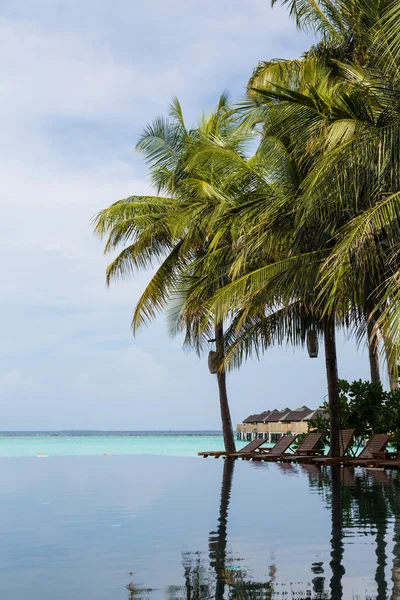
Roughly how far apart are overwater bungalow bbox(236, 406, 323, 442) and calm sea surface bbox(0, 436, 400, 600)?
17.9 m

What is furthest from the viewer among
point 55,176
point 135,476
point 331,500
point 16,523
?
point 55,176

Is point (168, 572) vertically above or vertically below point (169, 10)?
below

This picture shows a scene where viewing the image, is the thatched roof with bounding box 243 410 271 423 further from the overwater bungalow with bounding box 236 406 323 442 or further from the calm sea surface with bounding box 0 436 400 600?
the calm sea surface with bounding box 0 436 400 600

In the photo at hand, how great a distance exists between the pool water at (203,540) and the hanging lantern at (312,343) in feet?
8.78

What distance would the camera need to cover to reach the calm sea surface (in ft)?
15.4

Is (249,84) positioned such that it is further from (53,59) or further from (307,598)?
(307,598)

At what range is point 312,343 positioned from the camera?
14797 mm

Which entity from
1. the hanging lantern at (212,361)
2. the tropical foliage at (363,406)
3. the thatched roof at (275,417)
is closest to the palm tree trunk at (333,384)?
the tropical foliage at (363,406)

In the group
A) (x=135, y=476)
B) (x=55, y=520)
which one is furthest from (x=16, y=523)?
(x=135, y=476)

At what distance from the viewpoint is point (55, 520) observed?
8305mm

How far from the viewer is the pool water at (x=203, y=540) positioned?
15.4 ft

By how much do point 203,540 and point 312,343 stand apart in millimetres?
8653

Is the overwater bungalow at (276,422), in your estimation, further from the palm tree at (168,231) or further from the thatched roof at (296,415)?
the palm tree at (168,231)

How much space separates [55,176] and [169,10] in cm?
674
